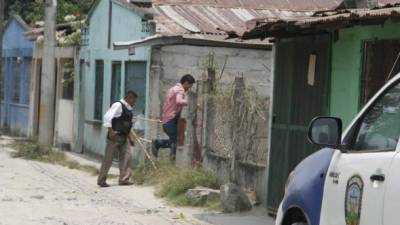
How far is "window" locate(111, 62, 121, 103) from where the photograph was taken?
18531 mm

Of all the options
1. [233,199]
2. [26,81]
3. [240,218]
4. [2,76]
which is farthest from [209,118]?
[2,76]

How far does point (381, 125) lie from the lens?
17.1 ft

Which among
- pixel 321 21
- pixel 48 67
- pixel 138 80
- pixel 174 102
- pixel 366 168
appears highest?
pixel 321 21

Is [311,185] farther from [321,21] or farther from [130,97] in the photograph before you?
[130,97]

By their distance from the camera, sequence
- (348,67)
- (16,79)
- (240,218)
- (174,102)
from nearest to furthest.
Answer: (348,67) < (240,218) < (174,102) < (16,79)

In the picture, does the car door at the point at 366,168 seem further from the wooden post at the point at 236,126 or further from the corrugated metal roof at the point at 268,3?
the corrugated metal roof at the point at 268,3

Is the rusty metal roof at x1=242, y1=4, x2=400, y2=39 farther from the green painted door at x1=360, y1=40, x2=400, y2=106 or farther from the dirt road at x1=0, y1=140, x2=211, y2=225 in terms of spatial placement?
the dirt road at x1=0, y1=140, x2=211, y2=225

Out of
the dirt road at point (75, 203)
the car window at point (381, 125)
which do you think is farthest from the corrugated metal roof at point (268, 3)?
the car window at point (381, 125)

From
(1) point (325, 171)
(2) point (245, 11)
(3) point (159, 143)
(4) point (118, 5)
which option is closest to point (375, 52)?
(1) point (325, 171)

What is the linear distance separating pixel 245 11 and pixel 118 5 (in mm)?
2931

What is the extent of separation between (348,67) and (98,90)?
11500 millimetres

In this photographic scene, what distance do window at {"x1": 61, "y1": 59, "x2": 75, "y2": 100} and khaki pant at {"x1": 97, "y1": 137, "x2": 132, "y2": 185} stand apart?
329 inches

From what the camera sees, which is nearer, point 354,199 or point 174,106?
point 354,199

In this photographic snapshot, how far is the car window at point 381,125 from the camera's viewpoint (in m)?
5.03
